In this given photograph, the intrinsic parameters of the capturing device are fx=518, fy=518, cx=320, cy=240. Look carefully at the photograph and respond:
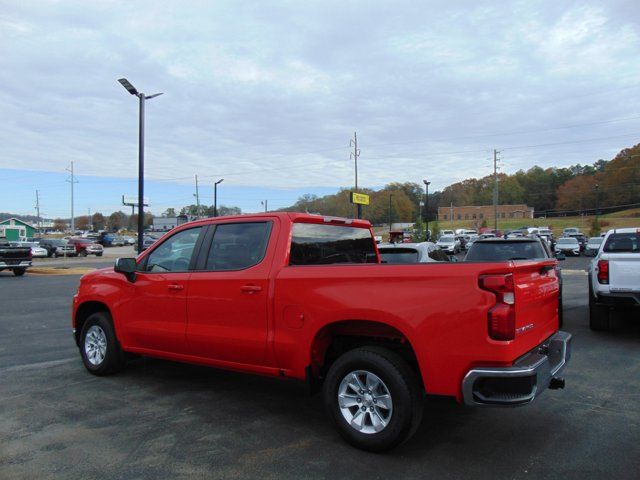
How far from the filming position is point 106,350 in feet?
19.8

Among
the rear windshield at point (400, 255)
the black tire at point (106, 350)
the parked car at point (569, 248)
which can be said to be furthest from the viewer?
the parked car at point (569, 248)

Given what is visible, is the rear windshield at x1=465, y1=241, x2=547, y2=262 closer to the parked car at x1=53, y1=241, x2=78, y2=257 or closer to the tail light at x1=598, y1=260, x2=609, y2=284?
the tail light at x1=598, y1=260, x2=609, y2=284

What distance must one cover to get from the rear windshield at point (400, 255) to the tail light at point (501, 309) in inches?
252

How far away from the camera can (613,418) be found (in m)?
4.59

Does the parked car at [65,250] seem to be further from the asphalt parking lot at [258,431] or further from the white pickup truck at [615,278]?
the white pickup truck at [615,278]

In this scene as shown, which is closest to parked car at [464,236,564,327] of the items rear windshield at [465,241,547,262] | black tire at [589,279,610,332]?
rear windshield at [465,241,547,262]

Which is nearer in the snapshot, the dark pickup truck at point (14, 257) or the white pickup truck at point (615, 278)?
the white pickup truck at point (615, 278)

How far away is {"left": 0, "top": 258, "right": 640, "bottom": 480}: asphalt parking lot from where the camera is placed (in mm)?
3682

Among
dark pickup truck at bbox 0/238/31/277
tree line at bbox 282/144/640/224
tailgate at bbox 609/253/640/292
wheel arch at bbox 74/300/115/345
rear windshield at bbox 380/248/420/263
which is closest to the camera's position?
wheel arch at bbox 74/300/115/345

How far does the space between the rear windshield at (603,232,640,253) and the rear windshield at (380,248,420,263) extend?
3.25m

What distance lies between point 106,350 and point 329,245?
9.75 feet

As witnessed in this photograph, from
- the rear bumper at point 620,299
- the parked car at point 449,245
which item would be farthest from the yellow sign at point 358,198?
the rear bumper at point 620,299

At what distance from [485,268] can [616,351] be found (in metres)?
4.97

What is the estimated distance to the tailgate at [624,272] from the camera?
24.9 feet
